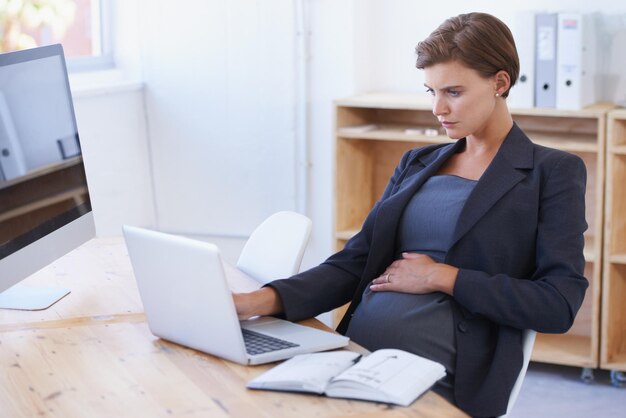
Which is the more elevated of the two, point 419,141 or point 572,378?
point 419,141

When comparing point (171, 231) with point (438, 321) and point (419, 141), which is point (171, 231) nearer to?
point (419, 141)

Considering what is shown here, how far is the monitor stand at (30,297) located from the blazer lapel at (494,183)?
872 mm

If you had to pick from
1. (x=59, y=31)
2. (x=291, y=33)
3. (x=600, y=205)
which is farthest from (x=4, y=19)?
(x=600, y=205)

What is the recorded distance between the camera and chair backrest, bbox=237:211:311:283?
222 centimetres

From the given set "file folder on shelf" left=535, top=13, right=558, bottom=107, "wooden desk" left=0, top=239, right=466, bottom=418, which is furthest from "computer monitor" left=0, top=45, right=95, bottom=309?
"file folder on shelf" left=535, top=13, right=558, bottom=107

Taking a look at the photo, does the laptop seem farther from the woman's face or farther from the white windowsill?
the white windowsill

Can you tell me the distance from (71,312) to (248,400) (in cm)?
64

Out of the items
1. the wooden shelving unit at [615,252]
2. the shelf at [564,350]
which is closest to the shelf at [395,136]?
the wooden shelving unit at [615,252]

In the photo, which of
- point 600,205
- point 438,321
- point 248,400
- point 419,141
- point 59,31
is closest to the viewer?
point 248,400

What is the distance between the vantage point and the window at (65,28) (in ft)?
12.4

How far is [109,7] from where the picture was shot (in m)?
4.23

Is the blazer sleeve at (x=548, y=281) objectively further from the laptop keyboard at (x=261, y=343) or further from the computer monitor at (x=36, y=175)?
the computer monitor at (x=36, y=175)

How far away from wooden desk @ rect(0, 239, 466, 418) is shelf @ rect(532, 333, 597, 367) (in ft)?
5.91

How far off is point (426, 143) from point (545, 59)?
2.10 feet
